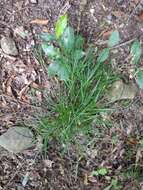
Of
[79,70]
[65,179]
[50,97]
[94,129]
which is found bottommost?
[65,179]

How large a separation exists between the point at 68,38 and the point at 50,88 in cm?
30

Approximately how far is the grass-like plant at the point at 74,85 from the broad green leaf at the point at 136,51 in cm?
10

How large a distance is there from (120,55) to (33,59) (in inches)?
19.0

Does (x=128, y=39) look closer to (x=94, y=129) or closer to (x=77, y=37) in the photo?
(x=77, y=37)

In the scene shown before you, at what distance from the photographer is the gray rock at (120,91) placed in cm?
261

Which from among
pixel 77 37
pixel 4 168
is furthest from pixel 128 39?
pixel 4 168

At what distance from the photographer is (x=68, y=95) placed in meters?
2.57

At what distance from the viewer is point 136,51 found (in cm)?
258

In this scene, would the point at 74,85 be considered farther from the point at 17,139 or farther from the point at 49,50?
the point at 17,139

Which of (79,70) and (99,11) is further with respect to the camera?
(99,11)

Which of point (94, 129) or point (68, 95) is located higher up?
point (68, 95)

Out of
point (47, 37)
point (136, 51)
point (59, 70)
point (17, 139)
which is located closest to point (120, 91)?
point (136, 51)

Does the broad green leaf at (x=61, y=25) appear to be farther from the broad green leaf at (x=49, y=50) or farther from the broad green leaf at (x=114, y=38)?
the broad green leaf at (x=114, y=38)

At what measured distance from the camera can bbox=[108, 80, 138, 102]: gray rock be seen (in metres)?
2.61
